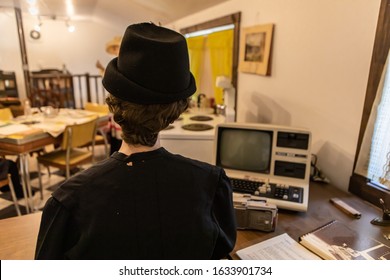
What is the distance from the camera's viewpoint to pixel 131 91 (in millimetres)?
541

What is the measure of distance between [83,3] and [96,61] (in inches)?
57.7

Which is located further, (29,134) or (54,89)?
(54,89)

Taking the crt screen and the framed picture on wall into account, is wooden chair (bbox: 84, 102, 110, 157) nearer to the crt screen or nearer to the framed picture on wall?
the framed picture on wall

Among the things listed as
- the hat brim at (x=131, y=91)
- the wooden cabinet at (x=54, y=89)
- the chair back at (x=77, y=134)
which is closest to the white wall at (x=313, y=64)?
the chair back at (x=77, y=134)

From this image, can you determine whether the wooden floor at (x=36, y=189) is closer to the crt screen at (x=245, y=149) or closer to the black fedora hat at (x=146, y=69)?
the crt screen at (x=245, y=149)

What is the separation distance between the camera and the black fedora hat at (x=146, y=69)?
0.55 m

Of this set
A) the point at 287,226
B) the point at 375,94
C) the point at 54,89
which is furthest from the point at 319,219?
the point at 54,89

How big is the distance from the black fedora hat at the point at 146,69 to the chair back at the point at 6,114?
241cm

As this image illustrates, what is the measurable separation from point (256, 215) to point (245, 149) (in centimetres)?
42

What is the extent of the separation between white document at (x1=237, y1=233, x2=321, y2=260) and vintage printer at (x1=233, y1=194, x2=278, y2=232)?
57mm

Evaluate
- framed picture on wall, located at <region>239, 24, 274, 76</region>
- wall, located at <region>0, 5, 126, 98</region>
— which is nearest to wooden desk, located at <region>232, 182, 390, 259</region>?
framed picture on wall, located at <region>239, 24, 274, 76</region>

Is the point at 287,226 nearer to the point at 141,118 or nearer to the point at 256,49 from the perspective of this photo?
the point at 141,118
